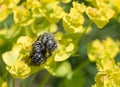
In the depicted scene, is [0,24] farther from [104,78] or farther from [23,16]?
[104,78]

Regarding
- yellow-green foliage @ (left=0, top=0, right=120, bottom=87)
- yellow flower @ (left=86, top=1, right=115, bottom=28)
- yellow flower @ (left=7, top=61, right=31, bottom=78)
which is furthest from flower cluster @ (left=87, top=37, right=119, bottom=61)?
yellow flower @ (left=7, top=61, right=31, bottom=78)

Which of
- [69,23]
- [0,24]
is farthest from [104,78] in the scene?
[0,24]

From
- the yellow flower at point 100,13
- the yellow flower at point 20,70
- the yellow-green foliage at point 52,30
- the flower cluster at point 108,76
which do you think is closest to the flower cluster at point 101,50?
the yellow-green foliage at point 52,30

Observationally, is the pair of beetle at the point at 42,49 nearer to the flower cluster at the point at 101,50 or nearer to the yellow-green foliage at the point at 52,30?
the yellow-green foliage at the point at 52,30

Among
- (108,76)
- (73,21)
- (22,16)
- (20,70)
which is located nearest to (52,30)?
(22,16)

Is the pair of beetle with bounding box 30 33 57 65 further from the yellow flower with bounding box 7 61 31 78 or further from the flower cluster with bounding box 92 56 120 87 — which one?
the flower cluster with bounding box 92 56 120 87

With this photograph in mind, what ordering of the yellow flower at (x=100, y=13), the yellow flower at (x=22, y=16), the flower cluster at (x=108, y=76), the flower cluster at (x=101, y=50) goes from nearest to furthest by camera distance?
the flower cluster at (x=108, y=76) → the yellow flower at (x=100, y=13) → the yellow flower at (x=22, y=16) → the flower cluster at (x=101, y=50)

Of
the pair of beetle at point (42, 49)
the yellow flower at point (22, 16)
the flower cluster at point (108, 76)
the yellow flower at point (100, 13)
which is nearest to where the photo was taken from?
the flower cluster at point (108, 76)

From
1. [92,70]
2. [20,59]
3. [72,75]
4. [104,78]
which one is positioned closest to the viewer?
[104,78]
